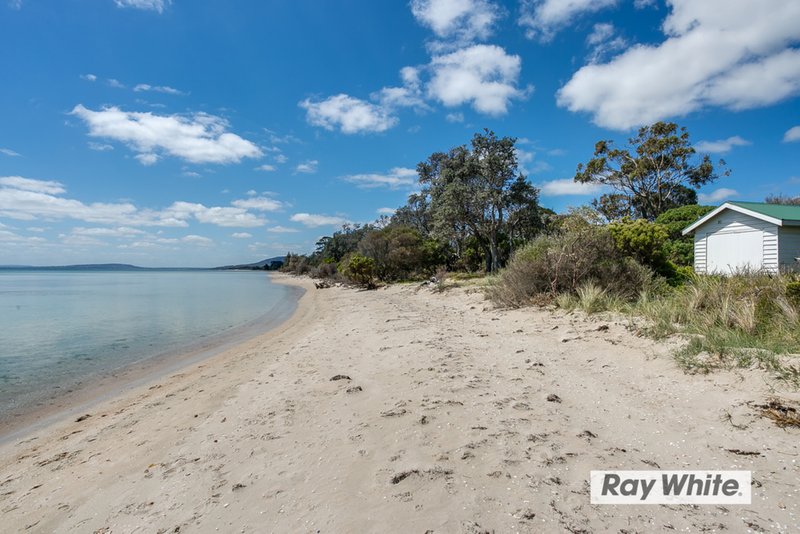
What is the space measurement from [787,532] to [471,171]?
89.1ft

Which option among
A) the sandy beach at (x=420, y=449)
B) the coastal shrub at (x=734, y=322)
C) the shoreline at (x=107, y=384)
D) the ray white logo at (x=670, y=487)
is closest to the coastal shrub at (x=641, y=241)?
the coastal shrub at (x=734, y=322)

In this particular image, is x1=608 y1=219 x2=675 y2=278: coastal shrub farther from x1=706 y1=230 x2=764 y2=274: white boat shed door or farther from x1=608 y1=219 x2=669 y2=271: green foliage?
x1=706 y1=230 x2=764 y2=274: white boat shed door

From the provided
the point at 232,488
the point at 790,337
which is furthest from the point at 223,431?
the point at 790,337

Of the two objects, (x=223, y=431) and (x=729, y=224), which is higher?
(x=729, y=224)

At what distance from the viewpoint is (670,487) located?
2.83 m

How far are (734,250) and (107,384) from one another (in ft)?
72.6

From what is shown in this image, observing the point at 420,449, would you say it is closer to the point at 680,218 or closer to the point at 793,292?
the point at 793,292

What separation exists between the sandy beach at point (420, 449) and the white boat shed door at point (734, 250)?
1370 centimetres

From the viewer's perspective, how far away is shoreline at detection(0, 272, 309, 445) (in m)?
6.44

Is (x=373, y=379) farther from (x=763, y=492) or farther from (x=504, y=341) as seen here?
(x=763, y=492)

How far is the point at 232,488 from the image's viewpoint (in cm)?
326

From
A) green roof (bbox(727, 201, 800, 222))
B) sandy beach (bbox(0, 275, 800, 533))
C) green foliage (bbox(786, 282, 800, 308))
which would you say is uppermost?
green roof (bbox(727, 201, 800, 222))

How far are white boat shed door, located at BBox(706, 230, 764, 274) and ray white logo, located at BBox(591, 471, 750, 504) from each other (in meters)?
15.5

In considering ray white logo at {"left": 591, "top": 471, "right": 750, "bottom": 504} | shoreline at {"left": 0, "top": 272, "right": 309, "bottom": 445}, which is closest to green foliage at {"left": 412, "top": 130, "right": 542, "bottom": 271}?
shoreline at {"left": 0, "top": 272, "right": 309, "bottom": 445}
